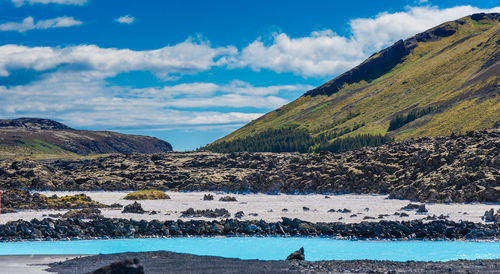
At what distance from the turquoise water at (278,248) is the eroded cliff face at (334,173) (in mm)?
21551

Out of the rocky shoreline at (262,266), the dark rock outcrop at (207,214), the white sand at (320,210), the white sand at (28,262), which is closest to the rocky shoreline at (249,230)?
the white sand at (320,210)

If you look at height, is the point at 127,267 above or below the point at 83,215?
below

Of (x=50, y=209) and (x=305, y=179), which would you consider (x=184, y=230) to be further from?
(x=305, y=179)

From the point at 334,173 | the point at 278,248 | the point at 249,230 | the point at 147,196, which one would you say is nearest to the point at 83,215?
the point at 249,230

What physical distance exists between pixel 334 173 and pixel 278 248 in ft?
132

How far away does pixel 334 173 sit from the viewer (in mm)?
69875

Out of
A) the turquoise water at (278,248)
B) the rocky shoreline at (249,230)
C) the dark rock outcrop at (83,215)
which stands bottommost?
the turquoise water at (278,248)

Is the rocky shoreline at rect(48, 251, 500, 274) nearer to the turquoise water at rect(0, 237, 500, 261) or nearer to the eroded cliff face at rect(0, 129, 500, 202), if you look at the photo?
the turquoise water at rect(0, 237, 500, 261)

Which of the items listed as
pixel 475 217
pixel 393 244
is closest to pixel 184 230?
pixel 393 244

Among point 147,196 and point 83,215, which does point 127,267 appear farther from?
point 147,196

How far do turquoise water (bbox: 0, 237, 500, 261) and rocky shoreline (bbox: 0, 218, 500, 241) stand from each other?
1.13 metres

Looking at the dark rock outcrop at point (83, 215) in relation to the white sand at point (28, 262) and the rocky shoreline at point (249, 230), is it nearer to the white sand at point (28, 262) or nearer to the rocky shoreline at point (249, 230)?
the rocky shoreline at point (249, 230)

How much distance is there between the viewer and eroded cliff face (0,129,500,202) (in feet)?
177

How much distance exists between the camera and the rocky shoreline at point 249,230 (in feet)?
110
